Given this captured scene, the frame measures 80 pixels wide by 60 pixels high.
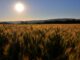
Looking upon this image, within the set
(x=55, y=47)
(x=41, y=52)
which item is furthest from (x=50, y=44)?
Result: (x=41, y=52)

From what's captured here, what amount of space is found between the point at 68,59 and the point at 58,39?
4.54ft

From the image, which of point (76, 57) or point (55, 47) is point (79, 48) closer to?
point (76, 57)

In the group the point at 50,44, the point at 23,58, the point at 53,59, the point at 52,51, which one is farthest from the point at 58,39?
the point at 23,58

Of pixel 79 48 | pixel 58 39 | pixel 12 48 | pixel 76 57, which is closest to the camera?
pixel 76 57

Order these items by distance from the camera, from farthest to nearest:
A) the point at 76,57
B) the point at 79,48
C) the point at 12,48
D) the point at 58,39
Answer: the point at 58,39 < the point at 12,48 < the point at 79,48 < the point at 76,57

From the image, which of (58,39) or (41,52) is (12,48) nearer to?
(41,52)

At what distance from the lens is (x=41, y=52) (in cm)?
395

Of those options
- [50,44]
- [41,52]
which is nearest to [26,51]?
[41,52]

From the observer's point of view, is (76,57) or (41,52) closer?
(76,57)

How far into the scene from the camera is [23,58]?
3523 mm

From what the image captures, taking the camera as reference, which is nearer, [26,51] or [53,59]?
[53,59]

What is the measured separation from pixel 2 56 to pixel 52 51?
954 millimetres

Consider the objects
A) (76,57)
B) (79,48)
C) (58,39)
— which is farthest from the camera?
(58,39)

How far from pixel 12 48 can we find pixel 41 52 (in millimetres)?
670
